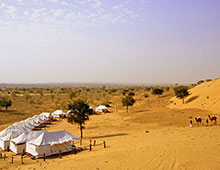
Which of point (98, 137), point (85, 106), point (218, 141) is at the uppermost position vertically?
point (85, 106)

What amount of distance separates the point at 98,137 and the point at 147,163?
1256 centimetres

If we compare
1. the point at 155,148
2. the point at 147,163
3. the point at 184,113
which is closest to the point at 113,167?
the point at 147,163

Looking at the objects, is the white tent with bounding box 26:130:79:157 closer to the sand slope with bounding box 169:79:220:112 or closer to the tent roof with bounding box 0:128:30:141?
the tent roof with bounding box 0:128:30:141

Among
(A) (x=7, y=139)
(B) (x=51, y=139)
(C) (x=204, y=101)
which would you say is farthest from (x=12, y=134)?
(C) (x=204, y=101)

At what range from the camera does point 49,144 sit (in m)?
19.8

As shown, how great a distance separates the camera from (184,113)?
127 ft

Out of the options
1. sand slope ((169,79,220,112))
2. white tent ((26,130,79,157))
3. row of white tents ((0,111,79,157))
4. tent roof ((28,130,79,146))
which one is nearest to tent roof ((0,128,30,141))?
row of white tents ((0,111,79,157))

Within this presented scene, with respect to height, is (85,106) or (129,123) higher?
(85,106)

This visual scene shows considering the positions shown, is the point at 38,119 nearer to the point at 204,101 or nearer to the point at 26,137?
the point at 26,137

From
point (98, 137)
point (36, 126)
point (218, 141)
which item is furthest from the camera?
point (36, 126)

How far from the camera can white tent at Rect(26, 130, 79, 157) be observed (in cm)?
1944

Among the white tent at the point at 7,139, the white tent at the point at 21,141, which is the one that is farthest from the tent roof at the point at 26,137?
the white tent at the point at 7,139

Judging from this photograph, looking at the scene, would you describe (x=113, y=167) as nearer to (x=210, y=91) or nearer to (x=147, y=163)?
(x=147, y=163)

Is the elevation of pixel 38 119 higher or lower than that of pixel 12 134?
lower
